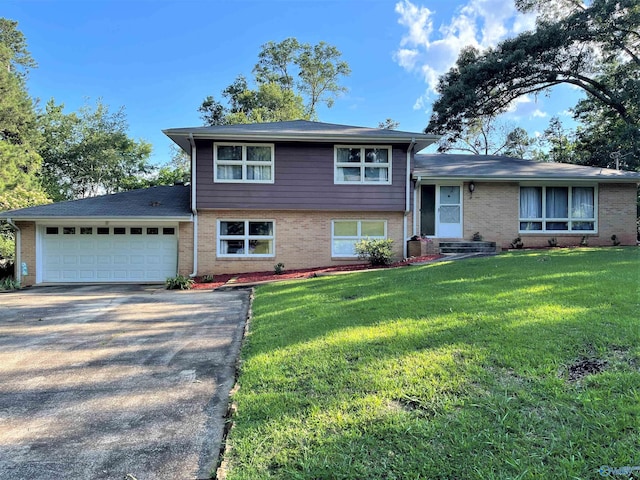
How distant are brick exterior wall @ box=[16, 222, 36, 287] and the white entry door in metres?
14.7

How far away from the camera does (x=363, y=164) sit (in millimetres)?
13414

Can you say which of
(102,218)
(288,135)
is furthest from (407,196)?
(102,218)

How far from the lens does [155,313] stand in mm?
7418

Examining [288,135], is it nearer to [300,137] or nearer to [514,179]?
[300,137]

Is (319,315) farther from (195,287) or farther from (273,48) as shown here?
(273,48)

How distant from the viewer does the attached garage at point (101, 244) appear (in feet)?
41.2

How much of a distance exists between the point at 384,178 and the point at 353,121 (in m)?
16.7

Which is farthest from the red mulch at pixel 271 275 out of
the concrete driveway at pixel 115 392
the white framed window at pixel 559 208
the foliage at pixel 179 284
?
the white framed window at pixel 559 208

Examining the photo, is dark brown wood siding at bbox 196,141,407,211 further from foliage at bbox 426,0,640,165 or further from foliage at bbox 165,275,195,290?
foliage at bbox 426,0,640,165

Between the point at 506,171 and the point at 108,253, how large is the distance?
15388 mm

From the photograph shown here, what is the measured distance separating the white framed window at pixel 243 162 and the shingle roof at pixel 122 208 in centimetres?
197

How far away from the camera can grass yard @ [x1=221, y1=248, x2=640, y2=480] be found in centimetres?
217

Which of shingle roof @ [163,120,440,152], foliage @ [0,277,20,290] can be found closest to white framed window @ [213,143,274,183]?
shingle roof @ [163,120,440,152]

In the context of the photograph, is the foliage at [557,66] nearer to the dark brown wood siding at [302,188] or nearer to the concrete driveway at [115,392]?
the dark brown wood siding at [302,188]
